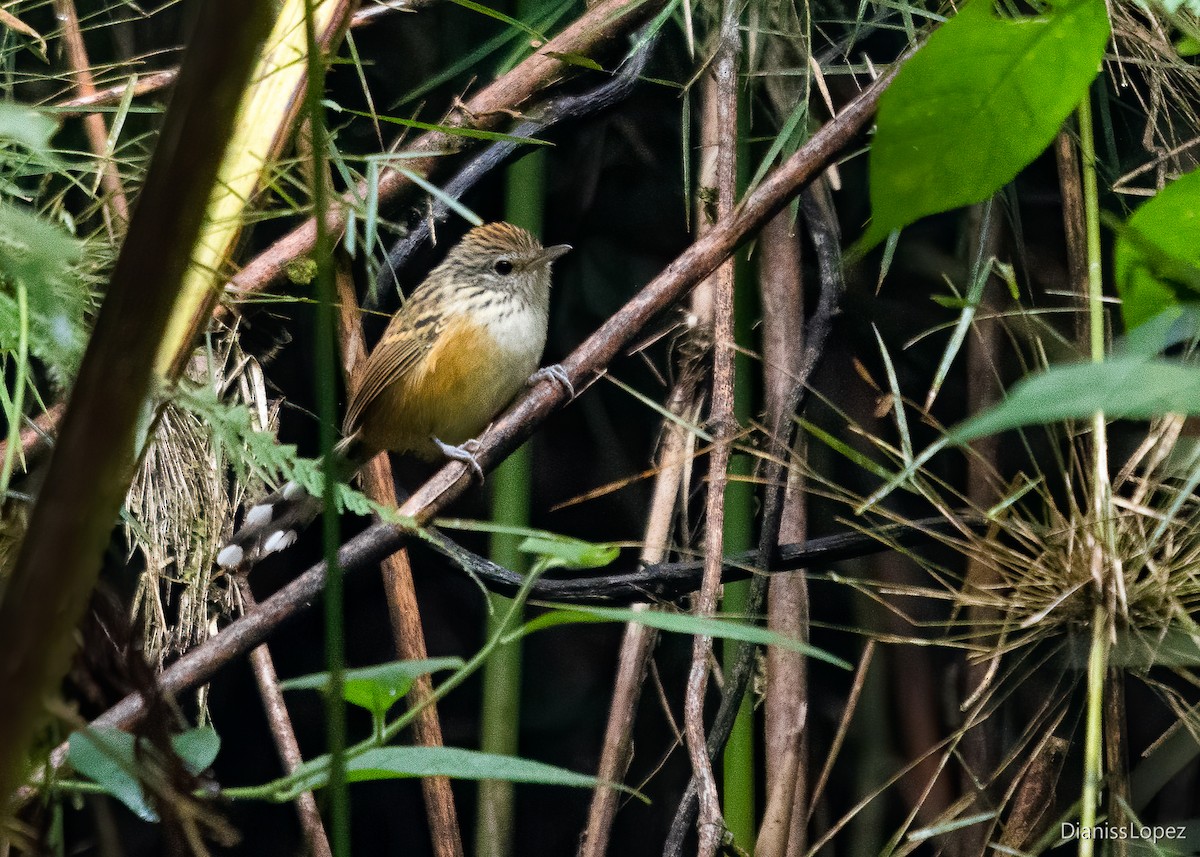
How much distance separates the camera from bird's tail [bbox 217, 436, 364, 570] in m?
1.88

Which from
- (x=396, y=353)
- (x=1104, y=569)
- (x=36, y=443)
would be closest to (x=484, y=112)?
(x=396, y=353)

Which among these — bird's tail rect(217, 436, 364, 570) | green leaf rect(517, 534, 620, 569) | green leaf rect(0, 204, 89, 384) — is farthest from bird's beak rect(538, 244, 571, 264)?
green leaf rect(517, 534, 620, 569)

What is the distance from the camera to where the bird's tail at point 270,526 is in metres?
1.88

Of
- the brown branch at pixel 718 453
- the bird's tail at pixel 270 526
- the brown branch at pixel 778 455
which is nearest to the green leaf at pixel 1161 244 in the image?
the brown branch at pixel 718 453

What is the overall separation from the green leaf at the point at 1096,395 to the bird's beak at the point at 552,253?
2.07m

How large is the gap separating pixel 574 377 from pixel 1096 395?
4.17 feet

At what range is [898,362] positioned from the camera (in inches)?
90.6

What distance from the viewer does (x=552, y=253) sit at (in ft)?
8.02

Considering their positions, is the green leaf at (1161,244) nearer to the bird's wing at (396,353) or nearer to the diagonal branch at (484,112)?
the diagonal branch at (484,112)

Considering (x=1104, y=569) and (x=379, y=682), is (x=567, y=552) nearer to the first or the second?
(x=379, y=682)

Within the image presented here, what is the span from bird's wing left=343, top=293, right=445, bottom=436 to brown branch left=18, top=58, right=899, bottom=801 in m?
0.85

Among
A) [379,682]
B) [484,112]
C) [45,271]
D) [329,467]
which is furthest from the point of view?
[484,112]

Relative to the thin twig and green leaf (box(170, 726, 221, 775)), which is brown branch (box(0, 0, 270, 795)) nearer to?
green leaf (box(170, 726, 221, 775))

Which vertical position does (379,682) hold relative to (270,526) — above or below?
above
